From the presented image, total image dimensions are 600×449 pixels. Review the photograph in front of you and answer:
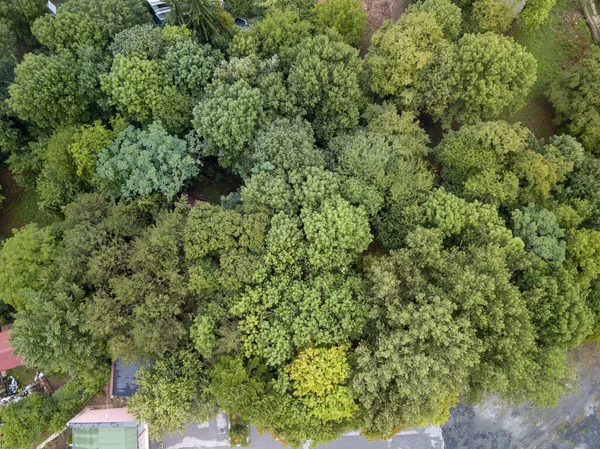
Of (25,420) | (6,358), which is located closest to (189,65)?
(6,358)

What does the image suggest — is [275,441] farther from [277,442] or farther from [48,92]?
[48,92]

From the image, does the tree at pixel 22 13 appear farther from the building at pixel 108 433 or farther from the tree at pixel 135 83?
the building at pixel 108 433

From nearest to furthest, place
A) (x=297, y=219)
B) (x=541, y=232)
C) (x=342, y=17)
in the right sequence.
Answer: (x=297, y=219) → (x=541, y=232) → (x=342, y=17)

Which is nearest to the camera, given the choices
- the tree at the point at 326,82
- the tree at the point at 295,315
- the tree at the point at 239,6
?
the tree at the point at 295,315

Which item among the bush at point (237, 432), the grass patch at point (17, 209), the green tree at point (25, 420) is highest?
the bush at point (237, 432)

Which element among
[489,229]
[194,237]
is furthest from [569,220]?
[194,237]

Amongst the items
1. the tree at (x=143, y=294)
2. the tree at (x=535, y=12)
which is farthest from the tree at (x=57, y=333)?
the tree at (x=535, y=12)
